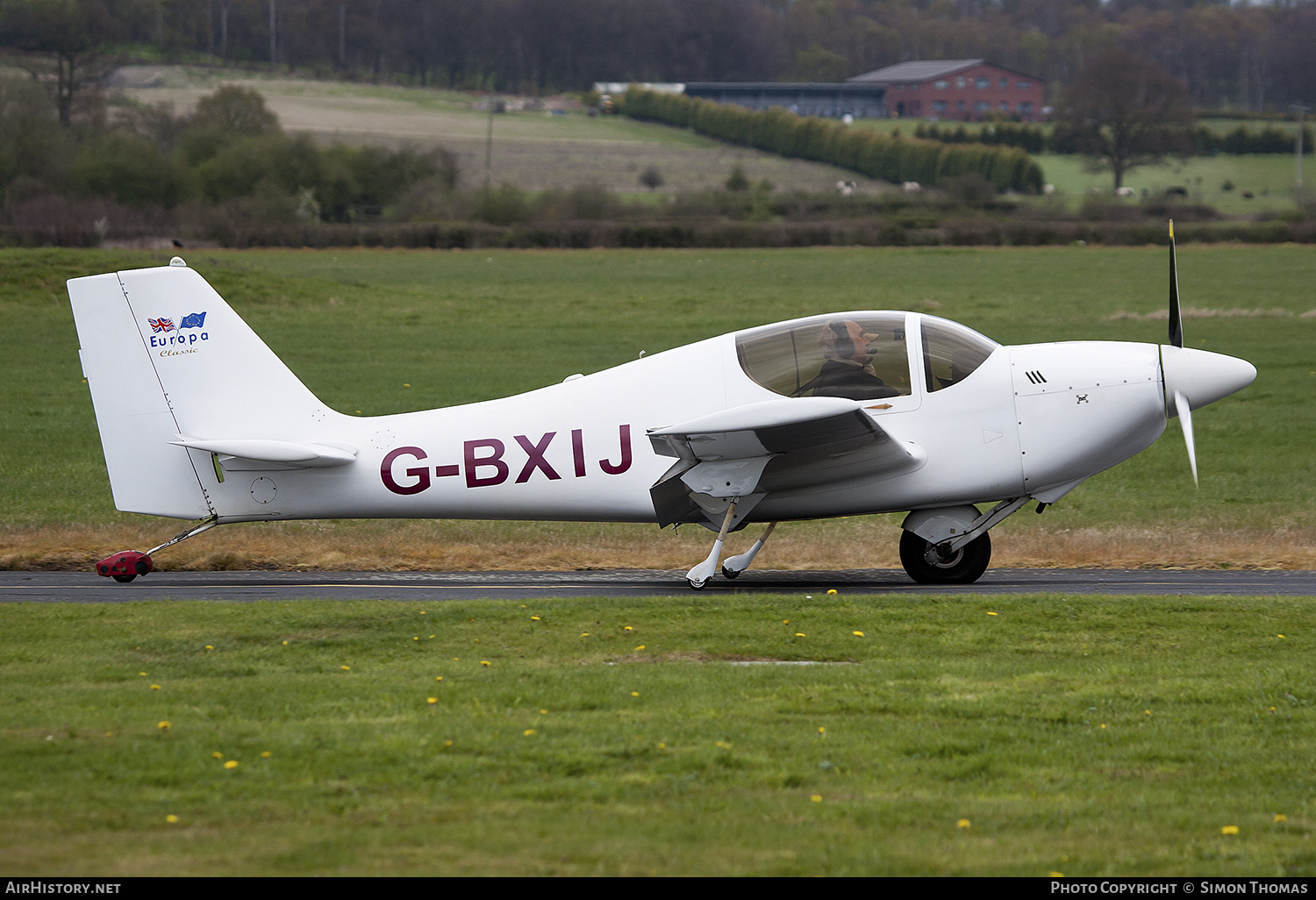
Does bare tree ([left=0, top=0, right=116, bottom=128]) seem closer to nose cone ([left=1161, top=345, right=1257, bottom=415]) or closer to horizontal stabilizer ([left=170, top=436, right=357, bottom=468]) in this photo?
horizontal stabilizer ([left=170, top=436, right=357, bottom=468])

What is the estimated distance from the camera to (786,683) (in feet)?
27.1

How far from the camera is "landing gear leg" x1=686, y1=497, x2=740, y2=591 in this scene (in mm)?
11586

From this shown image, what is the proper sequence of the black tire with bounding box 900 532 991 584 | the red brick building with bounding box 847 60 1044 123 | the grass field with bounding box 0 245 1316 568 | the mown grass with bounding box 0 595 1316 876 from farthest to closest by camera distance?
the red brick building with bounding box 847 60 1044 123, the grass field with bounding box 0 245 1316 568, the black tire with bounding box 900 532 991 584, the mown grass with bounding box 0 595 1316 876

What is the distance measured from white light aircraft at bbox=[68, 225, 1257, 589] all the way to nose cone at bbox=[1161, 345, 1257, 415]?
20 mm

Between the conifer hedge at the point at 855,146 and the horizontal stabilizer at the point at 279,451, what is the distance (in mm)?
94398

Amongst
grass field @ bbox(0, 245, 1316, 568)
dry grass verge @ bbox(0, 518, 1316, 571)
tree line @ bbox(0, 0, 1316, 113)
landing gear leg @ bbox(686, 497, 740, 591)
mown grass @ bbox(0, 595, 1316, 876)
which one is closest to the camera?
mown grass @ bbox(0, 595, 1316, 876)

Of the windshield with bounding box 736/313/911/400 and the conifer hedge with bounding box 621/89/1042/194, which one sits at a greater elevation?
the conifer hedge with bounding box 621/89/1042/194

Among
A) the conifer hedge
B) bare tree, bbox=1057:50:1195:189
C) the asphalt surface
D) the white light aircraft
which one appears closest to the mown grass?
the asphalt surface

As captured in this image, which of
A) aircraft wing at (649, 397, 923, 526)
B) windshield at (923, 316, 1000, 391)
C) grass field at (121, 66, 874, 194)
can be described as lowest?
aircraft wing at (649, 397, 923, 526)

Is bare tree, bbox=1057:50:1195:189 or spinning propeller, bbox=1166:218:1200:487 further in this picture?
bare tree, bbox=1057:50:1195:189

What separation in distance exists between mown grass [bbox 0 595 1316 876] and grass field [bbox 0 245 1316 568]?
431cm

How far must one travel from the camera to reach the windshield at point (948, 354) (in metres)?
11.7

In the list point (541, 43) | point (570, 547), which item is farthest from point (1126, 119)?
point (570, 547)

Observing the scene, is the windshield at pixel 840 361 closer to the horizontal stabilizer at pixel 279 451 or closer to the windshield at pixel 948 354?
the windshield at pixel 948 354
